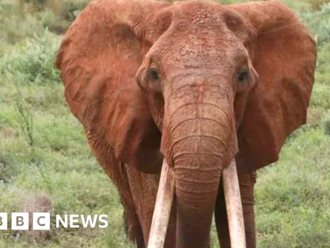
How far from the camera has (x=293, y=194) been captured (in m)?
7.55

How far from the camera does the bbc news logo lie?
6.69m

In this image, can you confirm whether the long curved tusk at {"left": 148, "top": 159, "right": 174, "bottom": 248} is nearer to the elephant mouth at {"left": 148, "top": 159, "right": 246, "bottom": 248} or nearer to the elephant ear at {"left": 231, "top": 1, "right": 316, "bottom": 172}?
the elephant mouth at {"left": 148, "top": 159, "right": 246, "bottom": 248}

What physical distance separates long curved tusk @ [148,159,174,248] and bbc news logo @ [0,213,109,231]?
2.48 meters

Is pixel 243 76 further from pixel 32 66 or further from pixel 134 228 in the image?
pixel 32 66

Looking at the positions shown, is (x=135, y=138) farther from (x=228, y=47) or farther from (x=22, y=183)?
(x=22, y=183)

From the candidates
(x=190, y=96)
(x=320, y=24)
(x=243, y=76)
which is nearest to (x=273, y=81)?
(x=243, y=76)

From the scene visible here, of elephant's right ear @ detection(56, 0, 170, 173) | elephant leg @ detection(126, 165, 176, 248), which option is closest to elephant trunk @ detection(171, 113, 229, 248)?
elephant's right ear @ detection(56, 0, 170, 173)

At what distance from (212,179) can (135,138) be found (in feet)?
2.32

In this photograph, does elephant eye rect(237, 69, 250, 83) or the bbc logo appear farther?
the bbc logo

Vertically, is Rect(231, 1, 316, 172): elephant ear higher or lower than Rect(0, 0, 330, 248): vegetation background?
higher

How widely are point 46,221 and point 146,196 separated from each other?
5.89ft

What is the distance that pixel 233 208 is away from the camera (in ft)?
13.8

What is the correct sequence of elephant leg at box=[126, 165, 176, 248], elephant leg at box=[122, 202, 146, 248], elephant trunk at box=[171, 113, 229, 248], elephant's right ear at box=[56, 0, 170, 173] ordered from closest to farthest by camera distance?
elephant trunk at box=[171, 113, 229, 248], elephant's right ear at box=[56, 0, 170, 173], elephant leg at box=[126, 165, 176, 248], elephant leg at box=[122, 202, 146, 248]

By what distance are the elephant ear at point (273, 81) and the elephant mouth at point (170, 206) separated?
0.49 meters
